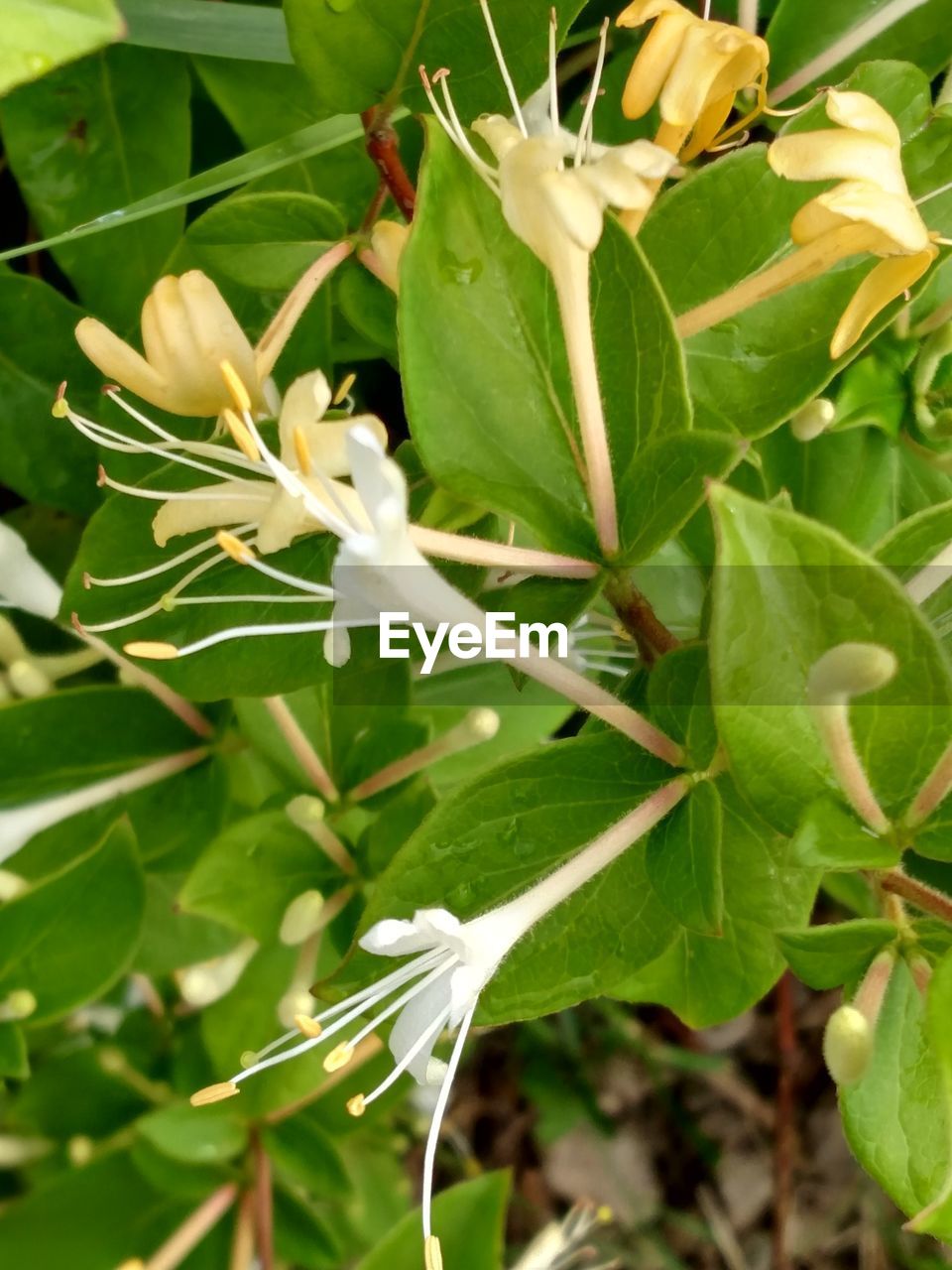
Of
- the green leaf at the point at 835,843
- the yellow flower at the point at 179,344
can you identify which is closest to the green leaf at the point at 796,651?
the green leaf at the point at 835,843

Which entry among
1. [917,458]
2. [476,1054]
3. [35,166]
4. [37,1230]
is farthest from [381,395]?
[476,1054]

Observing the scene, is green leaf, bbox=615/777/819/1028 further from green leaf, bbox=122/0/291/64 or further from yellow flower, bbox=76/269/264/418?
green leaf, bbox=122/0/291/64

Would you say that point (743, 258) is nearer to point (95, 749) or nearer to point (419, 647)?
point (419, 647)

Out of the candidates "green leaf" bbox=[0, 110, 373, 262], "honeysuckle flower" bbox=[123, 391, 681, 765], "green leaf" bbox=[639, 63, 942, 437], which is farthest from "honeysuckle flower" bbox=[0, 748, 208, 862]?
"green leaf" bbox=[639, 63, 942, 437]

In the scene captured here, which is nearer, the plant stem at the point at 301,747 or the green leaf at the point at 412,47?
the green leaf at the point at 412,47

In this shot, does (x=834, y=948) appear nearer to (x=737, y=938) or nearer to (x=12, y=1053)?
(x=737, y=938)

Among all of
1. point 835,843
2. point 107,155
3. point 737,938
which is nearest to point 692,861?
point 835,843

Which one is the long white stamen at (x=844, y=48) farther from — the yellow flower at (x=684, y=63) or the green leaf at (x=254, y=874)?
the green leaf at (x=254, y=874)
